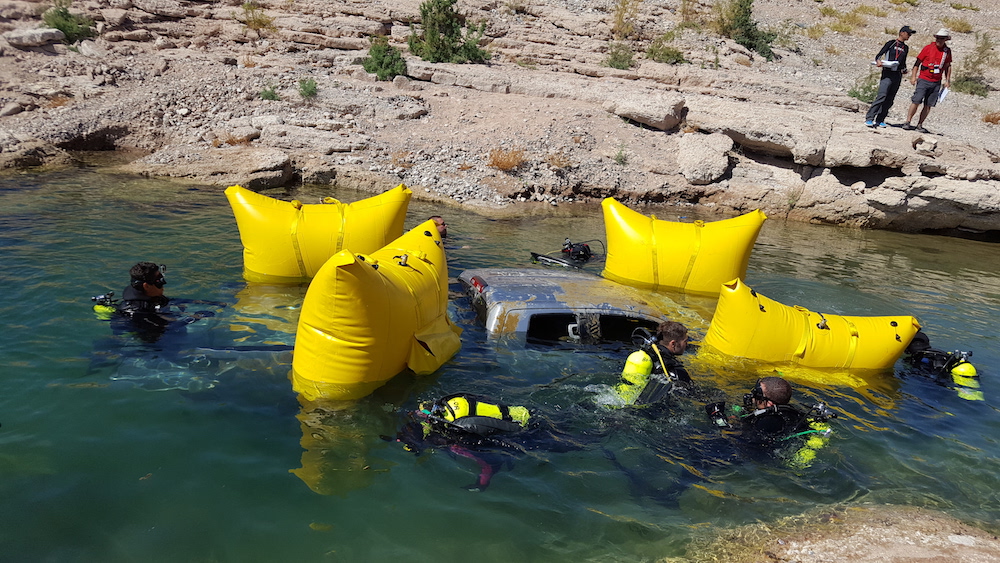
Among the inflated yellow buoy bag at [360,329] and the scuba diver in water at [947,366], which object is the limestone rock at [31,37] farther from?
the scuba diver in water at [947,366]

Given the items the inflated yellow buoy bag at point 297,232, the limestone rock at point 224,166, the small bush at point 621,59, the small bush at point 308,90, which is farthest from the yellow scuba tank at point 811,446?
the small bush at point 621,59

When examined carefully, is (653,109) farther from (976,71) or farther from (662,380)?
(976,71)

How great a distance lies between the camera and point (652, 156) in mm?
14797

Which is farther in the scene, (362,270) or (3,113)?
(3,113)

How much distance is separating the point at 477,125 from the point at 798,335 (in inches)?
415

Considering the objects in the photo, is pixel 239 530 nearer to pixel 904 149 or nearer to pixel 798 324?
pixel 798 324

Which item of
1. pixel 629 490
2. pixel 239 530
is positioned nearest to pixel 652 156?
pixel 629 490

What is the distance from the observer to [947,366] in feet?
21.5

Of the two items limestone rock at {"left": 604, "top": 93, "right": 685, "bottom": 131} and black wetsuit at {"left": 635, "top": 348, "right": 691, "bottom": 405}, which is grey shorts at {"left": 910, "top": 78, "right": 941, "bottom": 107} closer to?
limestone rock at {"left": 604, "top": 93, "right": 685, "bottom": 131}

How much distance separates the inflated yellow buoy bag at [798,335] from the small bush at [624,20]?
16581 millimetres

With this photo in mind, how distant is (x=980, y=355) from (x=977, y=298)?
2916 mm

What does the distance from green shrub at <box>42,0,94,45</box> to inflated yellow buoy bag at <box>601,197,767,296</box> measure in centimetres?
1690

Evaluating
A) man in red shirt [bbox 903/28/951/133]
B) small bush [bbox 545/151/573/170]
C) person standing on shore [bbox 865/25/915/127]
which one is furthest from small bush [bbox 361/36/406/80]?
man in red shirt [bbox 903/28/951/133]

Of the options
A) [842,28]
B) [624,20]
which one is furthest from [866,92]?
[842,28]
